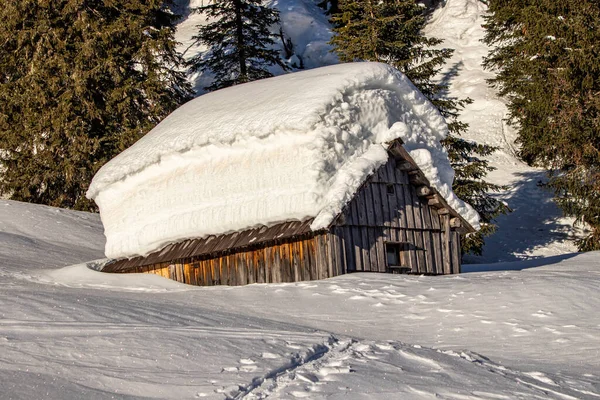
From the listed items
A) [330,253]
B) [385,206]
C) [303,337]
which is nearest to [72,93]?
[385,206]

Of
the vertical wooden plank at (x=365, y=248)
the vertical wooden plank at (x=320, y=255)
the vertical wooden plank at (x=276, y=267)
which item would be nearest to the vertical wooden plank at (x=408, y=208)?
the vertical wooden plank at (x=365, y=248)

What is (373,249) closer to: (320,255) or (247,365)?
(320,255)

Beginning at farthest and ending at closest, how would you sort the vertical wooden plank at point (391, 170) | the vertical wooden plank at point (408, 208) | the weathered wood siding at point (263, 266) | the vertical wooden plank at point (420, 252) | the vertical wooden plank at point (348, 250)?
the vertical wooden plank at point (420, 252), the vertical wooden plank at point (408, 208), the vertical wooden plank at point (391, 170), the vertical wooden plank at point (348, 250), the weathered wood siding at point (263, 266)

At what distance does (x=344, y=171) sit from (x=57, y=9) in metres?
20.7

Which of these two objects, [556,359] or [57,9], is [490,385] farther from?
[57,9]

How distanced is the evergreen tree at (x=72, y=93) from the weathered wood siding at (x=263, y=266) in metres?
13.6

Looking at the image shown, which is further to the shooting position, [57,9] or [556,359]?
[57,9]

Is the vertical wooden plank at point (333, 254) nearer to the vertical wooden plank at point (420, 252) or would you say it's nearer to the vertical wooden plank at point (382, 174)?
the vertical wooden plank at point (382, 174)

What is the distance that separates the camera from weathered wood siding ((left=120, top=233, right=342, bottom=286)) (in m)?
20.0

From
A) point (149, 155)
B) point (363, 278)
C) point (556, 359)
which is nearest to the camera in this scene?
point (556, 359)

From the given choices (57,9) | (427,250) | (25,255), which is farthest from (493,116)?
(25,255)

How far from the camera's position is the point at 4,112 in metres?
36.2

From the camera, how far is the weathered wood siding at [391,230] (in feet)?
66.6

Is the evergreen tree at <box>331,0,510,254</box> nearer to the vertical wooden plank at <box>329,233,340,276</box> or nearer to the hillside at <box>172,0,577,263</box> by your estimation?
the hillside at <box>172,0,577,263</box>
